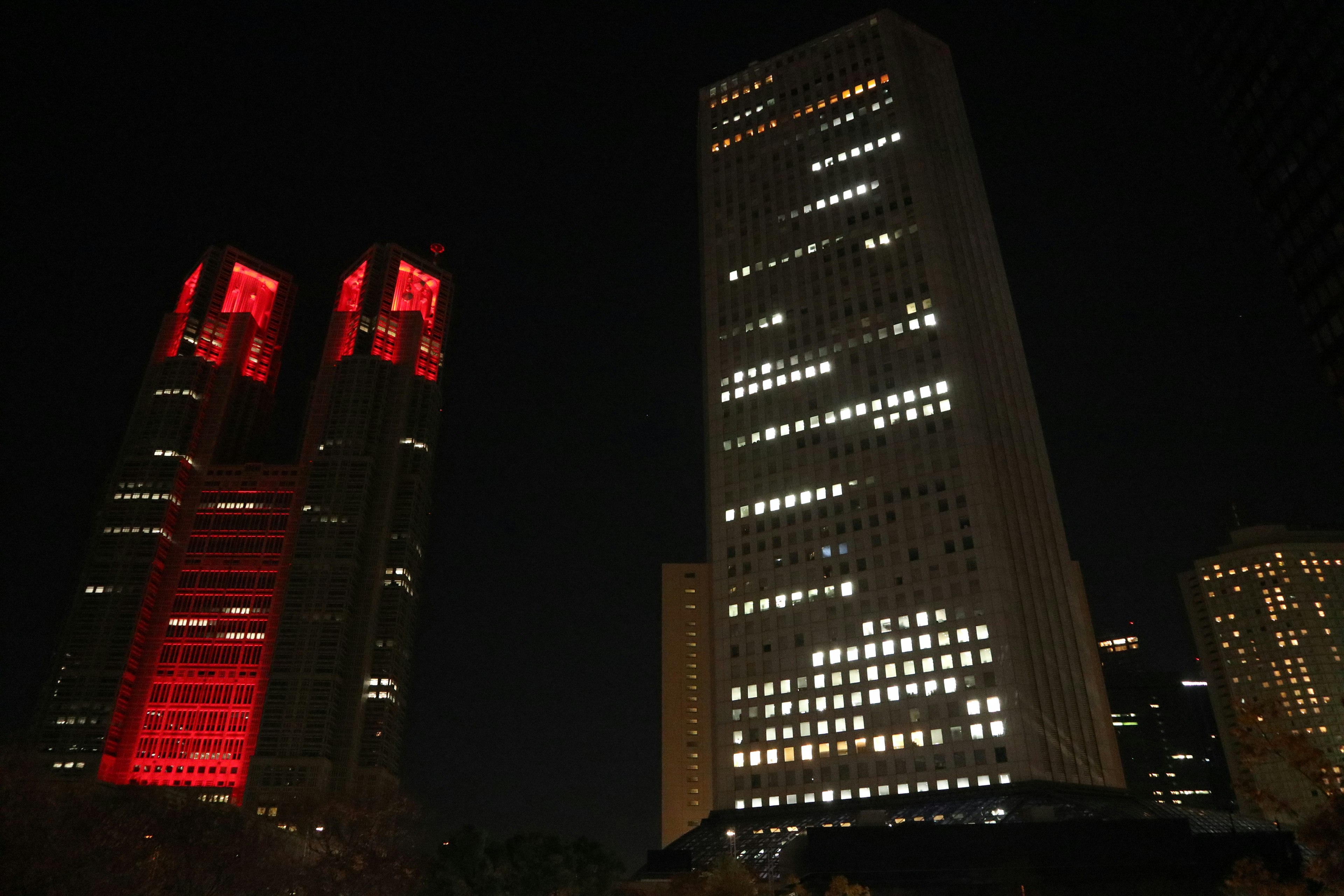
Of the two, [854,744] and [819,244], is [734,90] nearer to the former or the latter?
[819,244]

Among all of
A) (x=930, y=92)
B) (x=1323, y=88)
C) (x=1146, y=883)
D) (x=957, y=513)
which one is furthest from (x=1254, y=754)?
(x=930, y=92)

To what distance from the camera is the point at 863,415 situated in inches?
5428

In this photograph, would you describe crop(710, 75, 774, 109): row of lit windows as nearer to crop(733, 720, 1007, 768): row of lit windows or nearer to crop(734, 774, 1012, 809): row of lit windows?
crop(733, 720, 1007, 768): row of lit windows

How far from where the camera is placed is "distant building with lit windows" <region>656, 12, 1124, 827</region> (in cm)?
11819

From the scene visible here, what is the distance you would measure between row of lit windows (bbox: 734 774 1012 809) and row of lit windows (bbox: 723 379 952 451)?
39397mm

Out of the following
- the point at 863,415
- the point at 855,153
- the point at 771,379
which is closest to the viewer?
the point at 863,415

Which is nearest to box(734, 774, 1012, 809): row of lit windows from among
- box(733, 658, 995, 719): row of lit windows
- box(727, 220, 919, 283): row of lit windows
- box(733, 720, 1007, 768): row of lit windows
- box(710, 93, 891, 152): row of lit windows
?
box(733, 720, 1007, 768): row of lit windows

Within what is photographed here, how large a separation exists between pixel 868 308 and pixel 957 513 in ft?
118

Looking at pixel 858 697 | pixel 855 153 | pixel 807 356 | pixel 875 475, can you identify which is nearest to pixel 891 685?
pixel 858 697


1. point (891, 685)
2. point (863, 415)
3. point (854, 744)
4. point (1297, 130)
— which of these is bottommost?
point (854, 744)

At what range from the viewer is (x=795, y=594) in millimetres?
133000

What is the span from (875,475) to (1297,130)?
61.5 m

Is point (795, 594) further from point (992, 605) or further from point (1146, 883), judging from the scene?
point (1146, 883)

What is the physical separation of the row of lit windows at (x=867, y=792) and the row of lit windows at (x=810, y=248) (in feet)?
203
